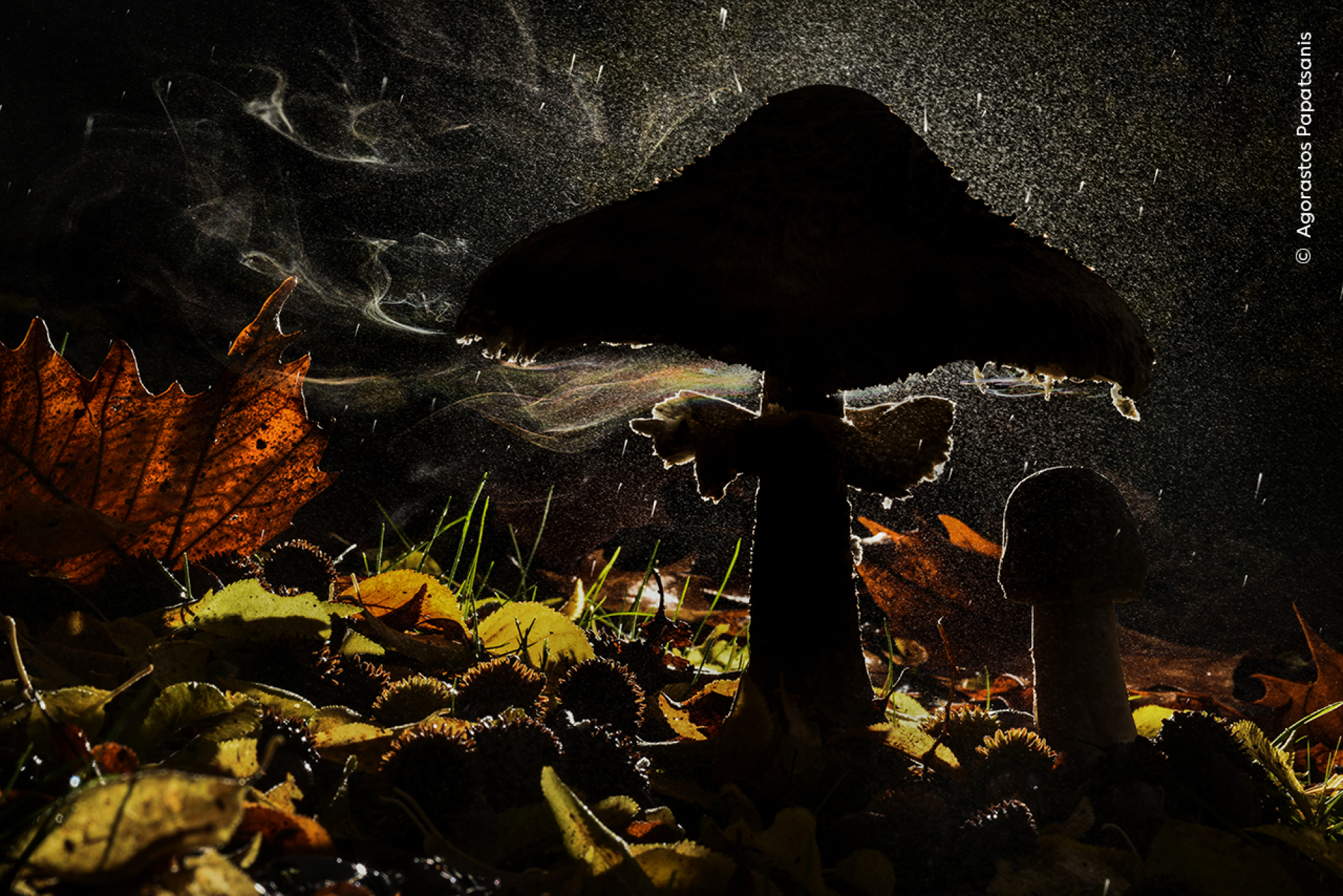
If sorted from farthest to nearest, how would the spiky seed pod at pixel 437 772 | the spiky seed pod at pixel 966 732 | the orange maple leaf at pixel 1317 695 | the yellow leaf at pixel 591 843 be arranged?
the orange maple leaf at pixel 1317 695
the spiky seed pod at pixel 966 732
the spiky seed pod at pixel 437 772
the yellow leaf at pixel 591 843

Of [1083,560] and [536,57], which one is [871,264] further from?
[536,57]

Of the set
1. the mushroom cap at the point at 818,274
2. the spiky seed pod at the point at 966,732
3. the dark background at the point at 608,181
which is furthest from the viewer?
the dark background at the point at 608,181

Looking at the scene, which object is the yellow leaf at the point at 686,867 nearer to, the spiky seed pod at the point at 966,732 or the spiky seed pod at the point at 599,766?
the spiky seed pod at the point at 599,766

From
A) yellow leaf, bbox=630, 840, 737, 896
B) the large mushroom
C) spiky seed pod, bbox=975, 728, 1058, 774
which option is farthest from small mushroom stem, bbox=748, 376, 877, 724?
yellow leaf, bbox=630, 840, 737, 896

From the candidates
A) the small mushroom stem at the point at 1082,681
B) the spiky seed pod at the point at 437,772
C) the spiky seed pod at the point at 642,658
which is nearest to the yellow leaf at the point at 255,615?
the spiky seed pod at the point at 437,772

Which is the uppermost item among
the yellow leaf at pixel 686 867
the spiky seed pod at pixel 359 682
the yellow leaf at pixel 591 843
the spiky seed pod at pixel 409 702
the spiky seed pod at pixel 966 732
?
the yellow leaf at pixel 591 843

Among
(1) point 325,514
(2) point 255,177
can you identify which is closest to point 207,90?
(2) point 255,177
